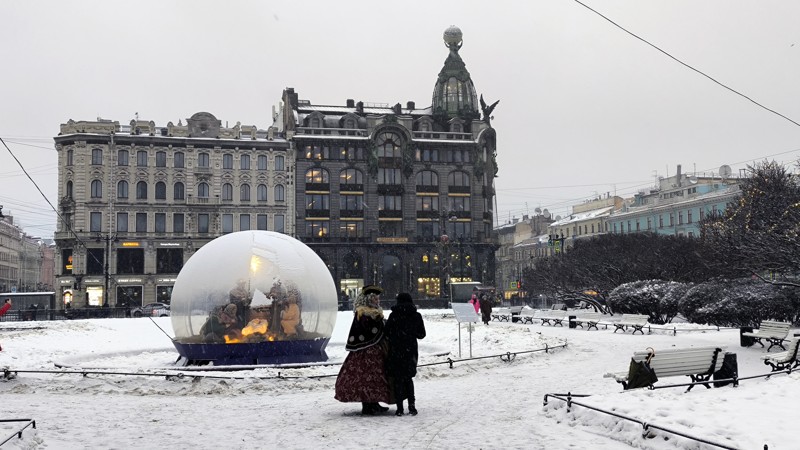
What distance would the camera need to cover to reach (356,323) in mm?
10805

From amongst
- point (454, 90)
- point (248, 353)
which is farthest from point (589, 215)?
point (248, 353)

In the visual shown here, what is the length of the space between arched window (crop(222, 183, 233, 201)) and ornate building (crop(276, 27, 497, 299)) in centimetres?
642

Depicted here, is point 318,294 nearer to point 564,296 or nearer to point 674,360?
point 674,360

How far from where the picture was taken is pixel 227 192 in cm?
7150

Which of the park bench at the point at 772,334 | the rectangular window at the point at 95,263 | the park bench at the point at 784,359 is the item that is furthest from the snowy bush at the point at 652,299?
the rectangular window at the point at 95,263

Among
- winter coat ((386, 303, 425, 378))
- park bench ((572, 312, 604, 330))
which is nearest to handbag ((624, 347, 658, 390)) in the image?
winter coat ((386, 303, 425, 378))

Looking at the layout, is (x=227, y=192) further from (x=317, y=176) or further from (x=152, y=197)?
(x=317, y=176)

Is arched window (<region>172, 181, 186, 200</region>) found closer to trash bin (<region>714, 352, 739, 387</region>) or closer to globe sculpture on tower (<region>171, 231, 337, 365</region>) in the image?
globe sculpture on tower (<region>171, 231, 337, 365</region>)

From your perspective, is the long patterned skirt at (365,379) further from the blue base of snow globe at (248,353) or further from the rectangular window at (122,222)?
the rectangular window at (122,222)

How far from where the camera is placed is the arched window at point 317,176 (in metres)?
73.8

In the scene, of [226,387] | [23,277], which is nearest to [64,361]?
[226,387]

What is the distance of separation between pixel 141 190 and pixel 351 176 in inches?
788

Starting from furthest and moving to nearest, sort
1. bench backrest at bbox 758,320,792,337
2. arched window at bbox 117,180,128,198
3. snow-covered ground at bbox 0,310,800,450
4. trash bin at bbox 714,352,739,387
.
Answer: arched window at bbox 117,180,128,198 < bench backrest at bbox 758,320,792,337 < trash bin at bbox 714,352,739,387 < snow-covered ground at bbox 0,310,800,450

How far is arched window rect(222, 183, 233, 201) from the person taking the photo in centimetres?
7131
